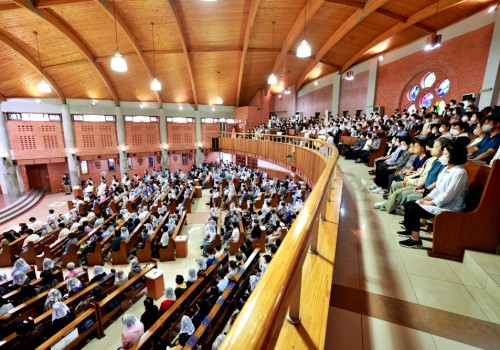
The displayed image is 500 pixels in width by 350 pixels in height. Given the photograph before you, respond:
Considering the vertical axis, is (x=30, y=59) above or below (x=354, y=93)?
above

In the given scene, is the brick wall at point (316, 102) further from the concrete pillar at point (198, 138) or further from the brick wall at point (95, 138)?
the brick wall at point (95, 138)

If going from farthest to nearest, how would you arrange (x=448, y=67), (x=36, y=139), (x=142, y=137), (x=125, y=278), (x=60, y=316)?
1. (x=142, y=137)
2. (x=36, y=139)
3. (x=448, y=67)
4. (x=125, y=278)
5. (x=60, y=316)

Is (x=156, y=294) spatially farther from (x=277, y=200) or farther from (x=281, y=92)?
(x=281, y=92)

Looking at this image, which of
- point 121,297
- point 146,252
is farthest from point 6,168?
point 121,297

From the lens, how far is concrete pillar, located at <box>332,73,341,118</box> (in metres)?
17.9

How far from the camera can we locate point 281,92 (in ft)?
77.5

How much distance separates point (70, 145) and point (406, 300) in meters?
19.6

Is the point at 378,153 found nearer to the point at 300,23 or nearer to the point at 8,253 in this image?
the point at 300,23

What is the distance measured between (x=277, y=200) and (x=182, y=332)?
8.85 m

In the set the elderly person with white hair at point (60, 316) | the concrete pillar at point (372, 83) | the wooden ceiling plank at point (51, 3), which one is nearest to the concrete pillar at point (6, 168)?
the wooden ceiling plank at point (51, 3)

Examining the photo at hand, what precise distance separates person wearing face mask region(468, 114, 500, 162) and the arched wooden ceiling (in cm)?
662

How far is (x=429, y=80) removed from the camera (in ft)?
38.6

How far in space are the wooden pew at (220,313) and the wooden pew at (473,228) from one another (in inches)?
138

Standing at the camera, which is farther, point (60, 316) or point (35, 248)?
point (35, 248)
